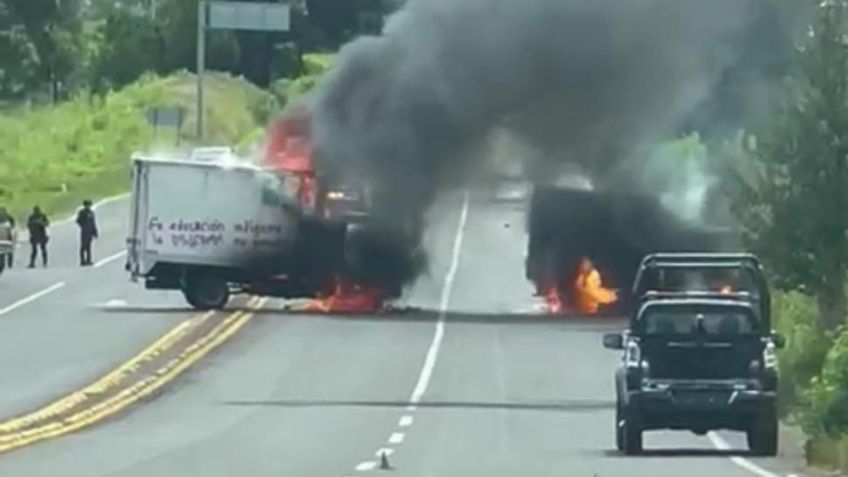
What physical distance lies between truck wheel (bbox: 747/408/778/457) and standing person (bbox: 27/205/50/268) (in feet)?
135

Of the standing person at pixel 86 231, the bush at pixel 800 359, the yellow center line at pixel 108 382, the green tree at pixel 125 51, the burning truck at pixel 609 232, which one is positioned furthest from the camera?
the green tree at pixel 125 51

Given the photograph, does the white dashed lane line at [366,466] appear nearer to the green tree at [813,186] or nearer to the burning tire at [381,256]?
the green tree at [813,186]

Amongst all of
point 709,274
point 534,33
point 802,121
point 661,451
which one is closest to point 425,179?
point 534,33

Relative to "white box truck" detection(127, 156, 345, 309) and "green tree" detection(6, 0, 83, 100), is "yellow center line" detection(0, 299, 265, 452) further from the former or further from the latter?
"green tree" detection(6, 0, 83, 100)

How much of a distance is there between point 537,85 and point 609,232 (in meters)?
3.37

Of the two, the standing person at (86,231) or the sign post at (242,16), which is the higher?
the sign post at (242,16)

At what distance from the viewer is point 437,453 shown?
30.5m

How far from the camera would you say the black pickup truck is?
2964 cm

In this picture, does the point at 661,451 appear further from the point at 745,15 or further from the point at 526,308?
the point at 526,308

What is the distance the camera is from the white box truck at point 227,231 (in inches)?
2165

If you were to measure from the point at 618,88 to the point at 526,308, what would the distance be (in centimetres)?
685

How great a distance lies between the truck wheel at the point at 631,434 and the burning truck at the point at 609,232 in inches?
968

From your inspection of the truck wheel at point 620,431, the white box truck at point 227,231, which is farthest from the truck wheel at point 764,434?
the white box truck at point 227,231

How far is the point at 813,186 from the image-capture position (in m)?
37.8
